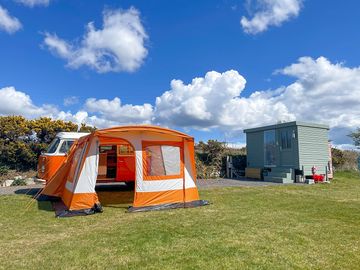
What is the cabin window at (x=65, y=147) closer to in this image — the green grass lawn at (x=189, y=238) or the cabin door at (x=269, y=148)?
the green grass lawn at (x=189, y=238)

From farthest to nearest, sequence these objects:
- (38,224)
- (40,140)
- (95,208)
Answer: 1. (40,140)
2. (95,208)
3. (38,224)

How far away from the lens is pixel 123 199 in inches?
405

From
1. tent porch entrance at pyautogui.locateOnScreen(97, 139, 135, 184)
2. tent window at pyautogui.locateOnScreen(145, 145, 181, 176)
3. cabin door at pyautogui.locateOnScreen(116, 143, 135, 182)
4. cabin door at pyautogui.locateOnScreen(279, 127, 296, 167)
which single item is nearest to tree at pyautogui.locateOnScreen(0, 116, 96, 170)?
tent porch entrance at pyautogui.locateOnScreen(97, 139, 135, 184)

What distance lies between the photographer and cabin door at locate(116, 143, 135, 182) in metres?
11.8

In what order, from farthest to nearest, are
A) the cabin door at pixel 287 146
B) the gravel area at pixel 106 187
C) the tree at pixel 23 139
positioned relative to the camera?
the cabin door at pixel 287 146
the tree at pixel 23 139
the gravel area at pixel 106 187

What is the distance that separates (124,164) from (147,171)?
3667 millimetres

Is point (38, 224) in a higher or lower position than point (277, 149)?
lower

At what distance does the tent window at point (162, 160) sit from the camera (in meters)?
8.50

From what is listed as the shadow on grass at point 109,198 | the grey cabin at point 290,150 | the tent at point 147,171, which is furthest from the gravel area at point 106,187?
the tent at point 147,171

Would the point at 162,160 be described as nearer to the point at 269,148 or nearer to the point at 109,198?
the point at 109,198

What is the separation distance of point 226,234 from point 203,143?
13.5 m

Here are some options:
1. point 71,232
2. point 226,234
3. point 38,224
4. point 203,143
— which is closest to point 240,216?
point 226,234

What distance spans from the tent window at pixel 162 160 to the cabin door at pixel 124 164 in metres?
3.38

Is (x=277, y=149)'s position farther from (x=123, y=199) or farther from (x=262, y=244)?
(x=262, y=244)
